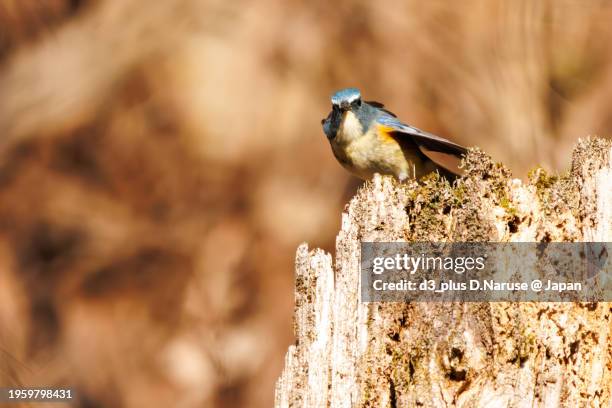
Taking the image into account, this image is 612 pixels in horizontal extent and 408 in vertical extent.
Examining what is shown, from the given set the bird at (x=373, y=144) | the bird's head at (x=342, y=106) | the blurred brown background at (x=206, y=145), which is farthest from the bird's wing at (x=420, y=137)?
the blurred brown background at (x=206, y=145)

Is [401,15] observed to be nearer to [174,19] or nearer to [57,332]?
[174,19]

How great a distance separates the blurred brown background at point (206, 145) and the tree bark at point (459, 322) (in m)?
3.78

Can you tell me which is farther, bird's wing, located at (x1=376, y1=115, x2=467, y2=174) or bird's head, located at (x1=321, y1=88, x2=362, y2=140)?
bird's head, located at (x1=321, y1=88, x2=362, y2=140)

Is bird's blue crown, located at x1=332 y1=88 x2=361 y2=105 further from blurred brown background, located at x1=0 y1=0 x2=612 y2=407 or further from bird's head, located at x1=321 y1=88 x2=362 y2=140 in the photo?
blurred brown background, located at x1=0 y1=0 x2=612 y2=407

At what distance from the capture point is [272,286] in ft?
25.3

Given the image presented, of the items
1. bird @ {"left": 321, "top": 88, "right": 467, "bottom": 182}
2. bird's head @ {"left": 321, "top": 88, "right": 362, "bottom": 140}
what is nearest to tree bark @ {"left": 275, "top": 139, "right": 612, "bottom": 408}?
bird @ {"left": 321, "top": 88, "right": 467, "bottom": 182}

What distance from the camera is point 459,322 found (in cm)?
324

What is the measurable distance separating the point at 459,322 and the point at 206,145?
498cm

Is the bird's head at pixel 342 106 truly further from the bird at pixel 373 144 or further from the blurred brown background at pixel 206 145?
the blurred brown background at pixel 206 145

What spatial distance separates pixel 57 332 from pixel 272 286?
6.24ft

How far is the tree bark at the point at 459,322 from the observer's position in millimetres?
3227

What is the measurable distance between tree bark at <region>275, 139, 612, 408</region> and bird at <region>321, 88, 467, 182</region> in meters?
2.21

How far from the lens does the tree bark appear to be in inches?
127

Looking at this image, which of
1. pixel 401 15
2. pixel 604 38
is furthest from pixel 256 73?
pixel 604 38
